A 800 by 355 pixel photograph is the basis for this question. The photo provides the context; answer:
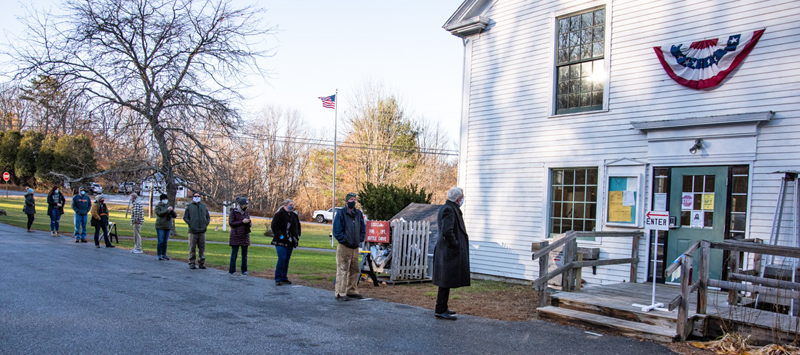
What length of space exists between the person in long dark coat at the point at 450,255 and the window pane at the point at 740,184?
4865 mm

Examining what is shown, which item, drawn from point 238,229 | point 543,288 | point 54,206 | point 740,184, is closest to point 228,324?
point 543,288

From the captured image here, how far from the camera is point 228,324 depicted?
6.94 metres

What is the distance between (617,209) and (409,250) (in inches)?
173

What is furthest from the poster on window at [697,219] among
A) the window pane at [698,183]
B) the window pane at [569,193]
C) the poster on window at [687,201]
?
the window pane at [569,193]

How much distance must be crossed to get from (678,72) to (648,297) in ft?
14.0

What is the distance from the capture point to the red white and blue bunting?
9.17 m

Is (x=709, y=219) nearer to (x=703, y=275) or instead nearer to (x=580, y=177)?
(x=580, y=177)

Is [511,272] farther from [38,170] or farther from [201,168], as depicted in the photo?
[38,170]

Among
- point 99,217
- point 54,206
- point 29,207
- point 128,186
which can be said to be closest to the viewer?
point 99,217

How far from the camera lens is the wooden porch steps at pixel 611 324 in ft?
21.9

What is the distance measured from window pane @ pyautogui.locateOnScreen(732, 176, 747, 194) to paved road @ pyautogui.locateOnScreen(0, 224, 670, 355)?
13.3ft

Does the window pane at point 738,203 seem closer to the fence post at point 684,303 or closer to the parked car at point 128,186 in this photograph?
the fence post at point 684,303

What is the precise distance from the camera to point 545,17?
39.6 ft

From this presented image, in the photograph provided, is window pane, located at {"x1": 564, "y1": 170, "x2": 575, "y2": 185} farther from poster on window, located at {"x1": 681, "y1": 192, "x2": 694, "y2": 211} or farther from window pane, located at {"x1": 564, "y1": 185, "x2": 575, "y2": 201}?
poster on window, located at {"x1": 681, "y1": 192, "x2": 694, "y2": 211}
